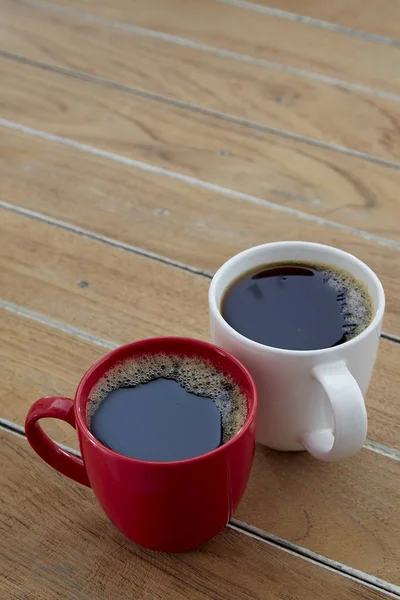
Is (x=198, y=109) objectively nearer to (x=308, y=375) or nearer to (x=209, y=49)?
(x=209, y=49)

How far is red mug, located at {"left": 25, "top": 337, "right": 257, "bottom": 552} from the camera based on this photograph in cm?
54

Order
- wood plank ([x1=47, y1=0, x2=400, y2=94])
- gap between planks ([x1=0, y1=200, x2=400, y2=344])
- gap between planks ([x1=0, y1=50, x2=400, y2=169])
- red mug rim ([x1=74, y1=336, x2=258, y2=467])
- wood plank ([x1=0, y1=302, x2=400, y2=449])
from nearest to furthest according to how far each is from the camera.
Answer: red mug rim ([x1=74, y1=336, x2=258, y2=467]) → wood plank ([x1=0, y1=302, x2=400, y2=449]) → gap between planks ([x1=0, y1=200, x2=400, y2=344]) → gap between planks ([x1=0, y1=50, x2=400, y2=169]) → wood plank ([x1=47, y1=0, x2=400, y2=94])

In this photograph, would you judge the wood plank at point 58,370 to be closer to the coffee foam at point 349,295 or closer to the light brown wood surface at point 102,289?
the light brown wood surface at point 102,289

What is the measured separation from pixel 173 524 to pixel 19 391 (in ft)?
0.72

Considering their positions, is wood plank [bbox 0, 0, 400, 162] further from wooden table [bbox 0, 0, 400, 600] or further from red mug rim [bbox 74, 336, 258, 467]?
red mug rim [bbox 74, 336, 258, 467]

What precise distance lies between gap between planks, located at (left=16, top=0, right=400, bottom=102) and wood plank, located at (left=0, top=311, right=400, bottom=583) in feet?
1.57

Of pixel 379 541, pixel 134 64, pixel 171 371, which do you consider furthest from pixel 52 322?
pixel 134 64

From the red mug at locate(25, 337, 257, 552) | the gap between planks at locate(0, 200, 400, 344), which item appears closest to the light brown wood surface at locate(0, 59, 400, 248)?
the gap between planks at locate(0, 200, 400, 344)

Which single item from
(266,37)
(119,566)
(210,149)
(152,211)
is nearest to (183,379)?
(119,566)

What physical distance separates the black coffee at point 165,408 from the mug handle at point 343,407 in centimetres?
6

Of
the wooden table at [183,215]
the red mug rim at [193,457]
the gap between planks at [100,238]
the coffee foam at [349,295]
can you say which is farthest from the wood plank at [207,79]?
the red mug rim at [193,457]

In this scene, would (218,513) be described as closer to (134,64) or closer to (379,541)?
(379,541)

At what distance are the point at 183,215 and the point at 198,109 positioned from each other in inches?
8.2

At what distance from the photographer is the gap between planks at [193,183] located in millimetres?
888
